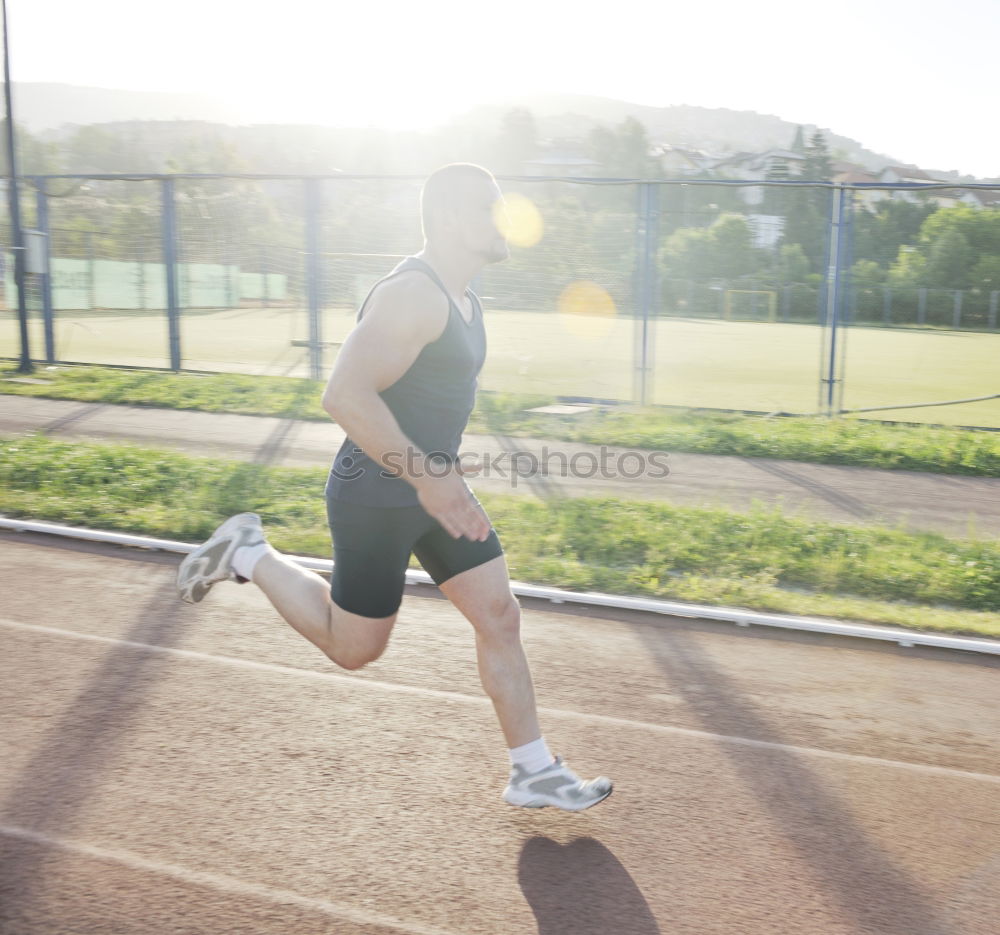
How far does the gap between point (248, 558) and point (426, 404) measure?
1.13 meters

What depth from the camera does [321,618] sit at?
3.81 metres

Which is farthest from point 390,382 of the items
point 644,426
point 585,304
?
point 585,304

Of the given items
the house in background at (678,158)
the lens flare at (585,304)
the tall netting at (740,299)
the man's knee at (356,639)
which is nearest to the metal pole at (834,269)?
the tall netting at (740,299)

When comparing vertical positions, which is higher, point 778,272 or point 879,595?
point 778,272

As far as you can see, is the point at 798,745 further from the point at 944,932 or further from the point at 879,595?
the point at 879,595

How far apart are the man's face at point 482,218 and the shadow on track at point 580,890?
1.84 m

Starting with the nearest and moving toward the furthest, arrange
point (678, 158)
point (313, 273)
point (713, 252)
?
point (313, 273), point (713, 252), point (678, 158)

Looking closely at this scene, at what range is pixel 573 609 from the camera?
19.7 feet

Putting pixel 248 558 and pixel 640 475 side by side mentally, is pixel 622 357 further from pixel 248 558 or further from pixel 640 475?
pixel 248 558

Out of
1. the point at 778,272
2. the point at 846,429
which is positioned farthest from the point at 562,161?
the point at 846,429

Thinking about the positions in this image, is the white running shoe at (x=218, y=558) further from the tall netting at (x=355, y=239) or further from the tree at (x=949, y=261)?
the tree at (x=949, y=261)

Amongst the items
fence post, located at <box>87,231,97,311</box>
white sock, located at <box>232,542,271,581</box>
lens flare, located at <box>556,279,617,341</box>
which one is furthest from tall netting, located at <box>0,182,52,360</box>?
white sock, located at <box>232,542,271,581</box>

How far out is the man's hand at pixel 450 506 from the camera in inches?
129

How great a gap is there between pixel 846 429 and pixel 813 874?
9070 mm
